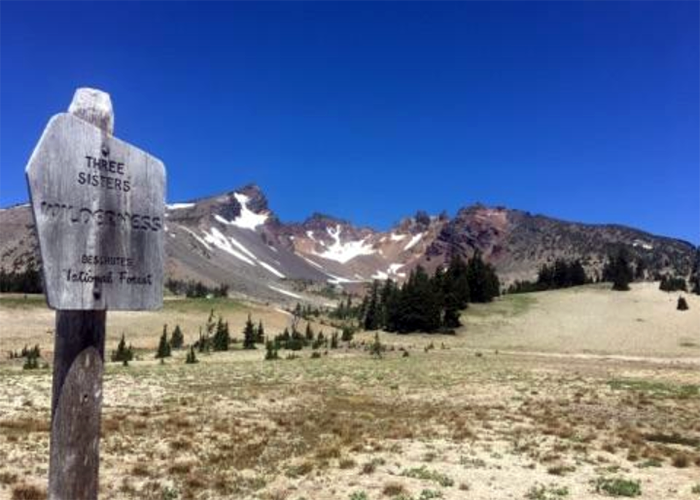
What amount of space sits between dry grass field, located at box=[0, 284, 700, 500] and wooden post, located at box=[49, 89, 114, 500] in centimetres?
777

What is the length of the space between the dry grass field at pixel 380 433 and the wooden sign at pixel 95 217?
8.11 meters

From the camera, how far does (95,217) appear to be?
17.8 ft

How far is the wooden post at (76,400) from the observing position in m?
5.25

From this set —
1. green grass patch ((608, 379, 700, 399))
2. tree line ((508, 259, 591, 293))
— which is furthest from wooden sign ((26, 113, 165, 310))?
tree line ((508, 259, 591, 293))

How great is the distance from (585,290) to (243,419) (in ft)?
436

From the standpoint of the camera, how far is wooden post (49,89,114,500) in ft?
17.2

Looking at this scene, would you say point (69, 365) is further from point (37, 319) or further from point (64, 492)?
point (37, 319)

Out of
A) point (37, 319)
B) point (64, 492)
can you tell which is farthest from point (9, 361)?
point (64, 492)

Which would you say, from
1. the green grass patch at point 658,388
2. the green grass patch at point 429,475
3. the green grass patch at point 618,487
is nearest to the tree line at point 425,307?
the green grass patch at point 658,388

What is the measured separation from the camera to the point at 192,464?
1524 centimetres

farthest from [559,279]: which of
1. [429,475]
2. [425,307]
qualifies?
[429,475]

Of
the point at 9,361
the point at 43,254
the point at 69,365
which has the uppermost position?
the point at 43,254

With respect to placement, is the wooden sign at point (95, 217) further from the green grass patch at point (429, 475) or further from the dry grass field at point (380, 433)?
the green grass patch at point (429, 475)

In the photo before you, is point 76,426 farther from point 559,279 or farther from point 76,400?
point 559,279
